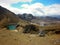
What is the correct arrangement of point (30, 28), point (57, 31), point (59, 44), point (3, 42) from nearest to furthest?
point (3, 42) → point (59, 44) → point (57, 31) → point (30, 28)

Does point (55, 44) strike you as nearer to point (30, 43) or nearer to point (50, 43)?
point (50, 43)

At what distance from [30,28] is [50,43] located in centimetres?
955

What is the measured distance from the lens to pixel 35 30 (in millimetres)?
21875

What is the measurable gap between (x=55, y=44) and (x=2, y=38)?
421 cm

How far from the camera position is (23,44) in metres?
11.3

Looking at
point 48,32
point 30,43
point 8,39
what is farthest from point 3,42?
point 48,32

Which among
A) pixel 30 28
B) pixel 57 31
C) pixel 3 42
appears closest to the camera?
pixel 3 42

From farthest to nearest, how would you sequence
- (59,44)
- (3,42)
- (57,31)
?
(57,31), (59,44), (3,42)

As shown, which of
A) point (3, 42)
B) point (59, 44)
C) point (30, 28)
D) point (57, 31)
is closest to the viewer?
point (3, 42)

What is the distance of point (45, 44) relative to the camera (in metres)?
11.7

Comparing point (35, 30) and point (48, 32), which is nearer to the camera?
point (48, 32)

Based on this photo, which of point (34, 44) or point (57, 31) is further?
point (57, 31)

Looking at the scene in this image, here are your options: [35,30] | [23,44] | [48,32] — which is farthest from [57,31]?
[23,44]

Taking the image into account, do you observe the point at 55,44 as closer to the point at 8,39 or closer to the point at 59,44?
the point at 59,44
